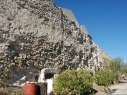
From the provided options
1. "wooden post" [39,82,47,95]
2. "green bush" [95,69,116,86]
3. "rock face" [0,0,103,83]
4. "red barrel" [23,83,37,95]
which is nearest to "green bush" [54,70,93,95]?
"wooden post" [39,82,47,95]

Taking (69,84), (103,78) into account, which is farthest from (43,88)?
(103,78)

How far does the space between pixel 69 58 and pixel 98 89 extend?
11.1ft

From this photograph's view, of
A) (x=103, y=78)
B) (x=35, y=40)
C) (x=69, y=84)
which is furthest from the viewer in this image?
(x=103, y=78)

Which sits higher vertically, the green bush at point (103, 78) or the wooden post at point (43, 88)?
the green bush at point (103, 78)

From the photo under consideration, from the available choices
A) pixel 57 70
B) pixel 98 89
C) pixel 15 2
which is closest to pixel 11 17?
pixel 15 2

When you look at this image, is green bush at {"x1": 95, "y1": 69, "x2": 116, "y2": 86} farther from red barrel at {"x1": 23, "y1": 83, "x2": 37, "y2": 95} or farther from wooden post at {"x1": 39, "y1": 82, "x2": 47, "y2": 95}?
red barrel at {"x1": 23, "y1": 83, "x2": 37, "y2": 95}

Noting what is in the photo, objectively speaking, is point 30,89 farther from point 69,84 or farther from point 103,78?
point 103,78

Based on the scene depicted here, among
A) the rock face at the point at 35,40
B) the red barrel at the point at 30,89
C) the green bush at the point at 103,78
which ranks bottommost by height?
the red barrel at the point at 30,89

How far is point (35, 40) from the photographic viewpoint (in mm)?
22312

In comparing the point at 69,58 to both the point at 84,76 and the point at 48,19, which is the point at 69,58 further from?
the point at 84,76

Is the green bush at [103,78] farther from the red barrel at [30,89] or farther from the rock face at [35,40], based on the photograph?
the red barrel at [30,89]

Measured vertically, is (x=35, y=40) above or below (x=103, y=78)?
above

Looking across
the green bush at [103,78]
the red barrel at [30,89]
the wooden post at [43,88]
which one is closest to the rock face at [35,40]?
the green bush at [103,78]

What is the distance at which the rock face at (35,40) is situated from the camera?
66.5 feet
